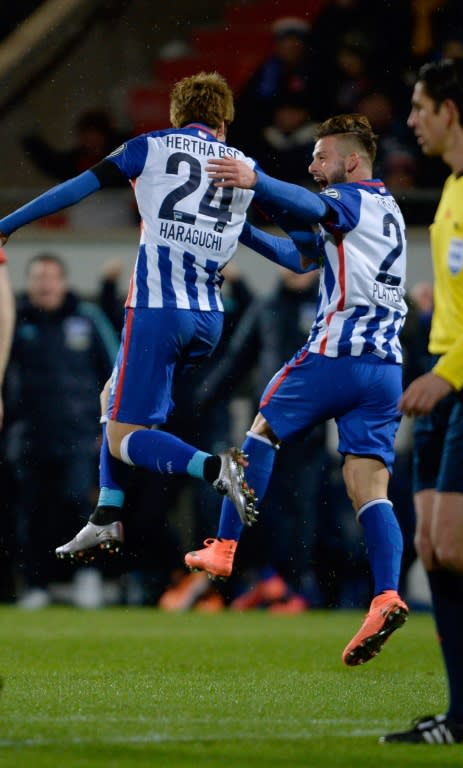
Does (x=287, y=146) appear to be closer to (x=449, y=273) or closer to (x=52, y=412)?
(x=52, y=412)

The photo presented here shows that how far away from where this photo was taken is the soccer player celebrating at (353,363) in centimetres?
713

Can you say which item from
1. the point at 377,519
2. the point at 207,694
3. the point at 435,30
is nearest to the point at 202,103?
the point at 377,519

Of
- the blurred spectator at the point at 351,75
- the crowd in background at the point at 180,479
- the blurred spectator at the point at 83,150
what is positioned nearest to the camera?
the crowd in background at the point at 180,479

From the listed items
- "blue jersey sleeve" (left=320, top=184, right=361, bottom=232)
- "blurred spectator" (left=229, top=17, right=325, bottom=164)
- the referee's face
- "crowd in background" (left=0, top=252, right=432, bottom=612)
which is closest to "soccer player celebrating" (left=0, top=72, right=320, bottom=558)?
"blue jersey sleeve" (left=320, top=184, right=361, bottom=232)

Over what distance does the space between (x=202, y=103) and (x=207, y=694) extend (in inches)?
104

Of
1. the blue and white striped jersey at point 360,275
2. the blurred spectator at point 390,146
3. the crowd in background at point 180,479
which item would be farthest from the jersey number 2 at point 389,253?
the blurred spectator at point 390,146

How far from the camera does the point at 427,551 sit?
5.18 m

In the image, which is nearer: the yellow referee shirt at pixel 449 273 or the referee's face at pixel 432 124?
the yellow referee shirt at pixel 449 273

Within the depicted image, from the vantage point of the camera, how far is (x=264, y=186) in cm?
663

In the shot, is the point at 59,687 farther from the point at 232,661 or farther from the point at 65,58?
the point at 65,58

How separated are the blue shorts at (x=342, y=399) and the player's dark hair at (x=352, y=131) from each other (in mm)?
1003

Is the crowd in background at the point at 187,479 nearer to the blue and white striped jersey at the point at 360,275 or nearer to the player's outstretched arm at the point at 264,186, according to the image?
the blue and white striped jersey at the point at 360,275

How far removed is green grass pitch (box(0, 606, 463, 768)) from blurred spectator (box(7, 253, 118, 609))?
3.29ft

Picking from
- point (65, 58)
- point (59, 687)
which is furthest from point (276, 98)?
point (59, 687)
